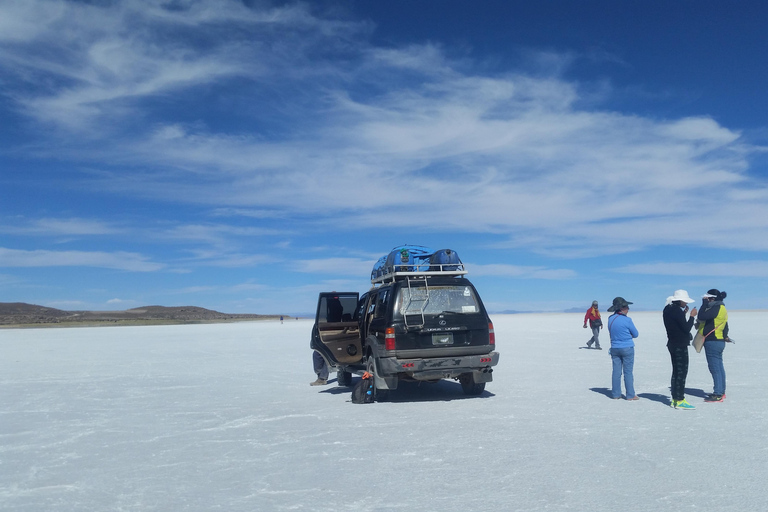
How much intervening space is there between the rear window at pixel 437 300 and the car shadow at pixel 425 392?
5.61 ft

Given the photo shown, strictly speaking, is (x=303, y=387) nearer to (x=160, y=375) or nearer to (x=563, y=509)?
(x=160, y=375)

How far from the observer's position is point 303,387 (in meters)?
13.5

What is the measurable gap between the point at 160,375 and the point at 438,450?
1129 centimetres

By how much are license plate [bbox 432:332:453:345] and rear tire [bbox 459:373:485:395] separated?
3.45 feet

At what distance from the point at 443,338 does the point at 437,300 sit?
66cm

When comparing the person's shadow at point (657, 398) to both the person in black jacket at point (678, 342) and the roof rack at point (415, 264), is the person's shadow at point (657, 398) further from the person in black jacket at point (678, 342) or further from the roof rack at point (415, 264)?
the roof rack at point (415, 264)

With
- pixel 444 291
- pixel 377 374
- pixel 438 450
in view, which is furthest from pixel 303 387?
pixel 438 450

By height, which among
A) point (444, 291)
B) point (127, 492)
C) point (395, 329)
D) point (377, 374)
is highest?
point (444, 291)

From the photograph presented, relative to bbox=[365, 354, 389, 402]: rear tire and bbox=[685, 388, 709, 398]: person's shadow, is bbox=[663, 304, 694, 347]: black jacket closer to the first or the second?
bbox=[685, 388, 709, 398]: person's shadow

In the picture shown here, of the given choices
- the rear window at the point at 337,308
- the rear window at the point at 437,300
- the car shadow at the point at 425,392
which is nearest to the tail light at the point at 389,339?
the rear window at the point at 437,300

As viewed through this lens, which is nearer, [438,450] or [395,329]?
[438,450]

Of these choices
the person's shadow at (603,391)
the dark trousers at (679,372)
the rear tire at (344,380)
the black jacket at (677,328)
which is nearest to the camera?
the dark trousers at (679,372)

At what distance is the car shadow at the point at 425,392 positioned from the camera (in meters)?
11.6

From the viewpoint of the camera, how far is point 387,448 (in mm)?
7461
